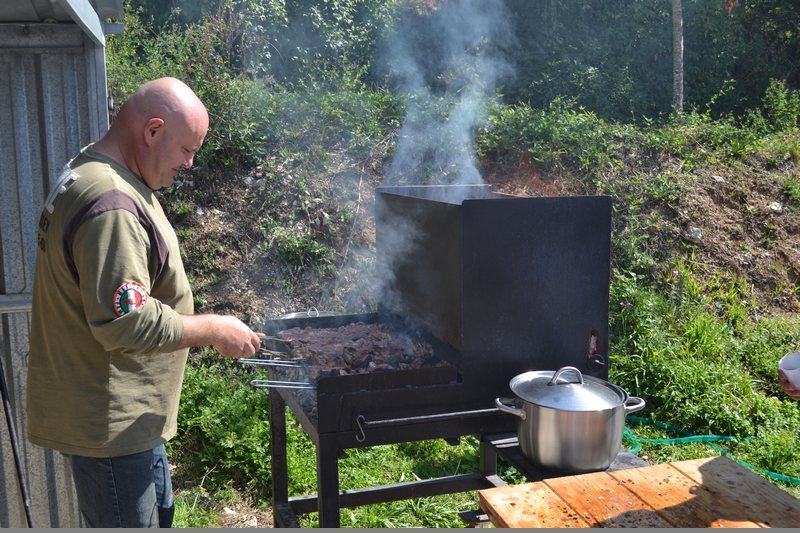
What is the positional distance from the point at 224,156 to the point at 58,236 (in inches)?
179

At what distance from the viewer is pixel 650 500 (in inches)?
→ 85.5

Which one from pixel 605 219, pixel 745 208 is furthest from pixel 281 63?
pixel 605 219

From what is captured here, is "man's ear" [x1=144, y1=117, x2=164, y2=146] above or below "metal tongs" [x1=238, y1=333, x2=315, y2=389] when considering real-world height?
above

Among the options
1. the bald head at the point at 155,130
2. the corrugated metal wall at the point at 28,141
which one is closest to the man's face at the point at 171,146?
the bald head at the point at 155,130

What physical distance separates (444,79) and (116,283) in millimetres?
8512

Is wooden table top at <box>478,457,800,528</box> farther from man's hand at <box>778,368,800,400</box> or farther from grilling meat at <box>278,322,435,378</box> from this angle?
grilling meat at <box>278,322,435,378</box>

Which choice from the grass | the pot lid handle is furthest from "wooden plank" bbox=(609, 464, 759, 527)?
the grass

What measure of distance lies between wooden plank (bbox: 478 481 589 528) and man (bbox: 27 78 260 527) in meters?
1.00

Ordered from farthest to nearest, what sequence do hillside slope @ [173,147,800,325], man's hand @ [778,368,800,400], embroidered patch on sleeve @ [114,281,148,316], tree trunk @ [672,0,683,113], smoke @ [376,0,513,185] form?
tree trunk @ [672,0,683,113]
smoke @ [376,0,513,185]
hillside slope @ [173,147,800,325]
man's hand @ [778,368,800,400]
embroidered patch on sleeve @ [114,281,148,316]

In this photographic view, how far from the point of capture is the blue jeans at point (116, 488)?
2.46m

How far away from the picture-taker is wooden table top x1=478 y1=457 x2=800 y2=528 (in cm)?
206

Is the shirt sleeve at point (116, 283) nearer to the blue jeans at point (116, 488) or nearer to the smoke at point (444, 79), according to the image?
the blue jeans at point (116, 488)

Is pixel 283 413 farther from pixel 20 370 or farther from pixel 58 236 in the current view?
pixel 58 236

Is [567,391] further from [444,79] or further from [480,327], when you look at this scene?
[444,79]
